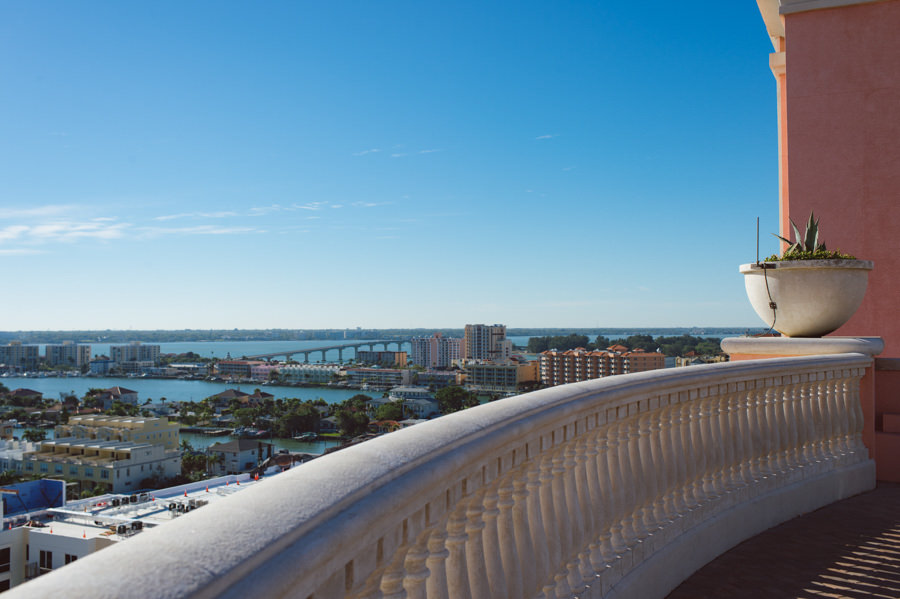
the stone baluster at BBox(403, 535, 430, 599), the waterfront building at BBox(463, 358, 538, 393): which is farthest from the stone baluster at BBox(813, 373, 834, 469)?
the waterfront building at BBox(463, 358, 538, 393)

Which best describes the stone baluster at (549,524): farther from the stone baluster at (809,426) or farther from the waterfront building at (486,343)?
the waterfront building at (486,343)

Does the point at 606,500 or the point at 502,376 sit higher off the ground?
the point at 606,500

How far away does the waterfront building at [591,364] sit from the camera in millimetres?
8265

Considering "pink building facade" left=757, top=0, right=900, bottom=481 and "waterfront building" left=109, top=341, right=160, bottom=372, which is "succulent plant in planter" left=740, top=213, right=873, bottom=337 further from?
"waterfront building" left=109, top=341, right=160, bottom=372

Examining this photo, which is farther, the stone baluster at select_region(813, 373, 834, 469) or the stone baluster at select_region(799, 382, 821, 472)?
the stone baluster at select_region(813, 373, 834, 469)

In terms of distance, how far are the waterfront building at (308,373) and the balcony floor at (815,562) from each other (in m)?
37.4

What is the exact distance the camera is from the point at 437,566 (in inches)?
65.1

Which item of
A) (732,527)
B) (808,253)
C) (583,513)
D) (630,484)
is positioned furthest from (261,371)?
(583,513)

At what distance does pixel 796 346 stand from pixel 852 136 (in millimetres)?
5780

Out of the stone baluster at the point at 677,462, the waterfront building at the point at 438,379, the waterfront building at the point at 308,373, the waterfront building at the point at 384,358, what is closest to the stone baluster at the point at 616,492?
the stone baluster at the point at 677,462

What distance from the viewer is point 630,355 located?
9.03m

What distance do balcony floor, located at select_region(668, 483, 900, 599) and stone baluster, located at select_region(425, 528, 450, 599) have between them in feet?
7.38

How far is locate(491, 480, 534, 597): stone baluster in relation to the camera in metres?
2.05

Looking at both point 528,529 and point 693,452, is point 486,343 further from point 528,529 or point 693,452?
point 528,529
